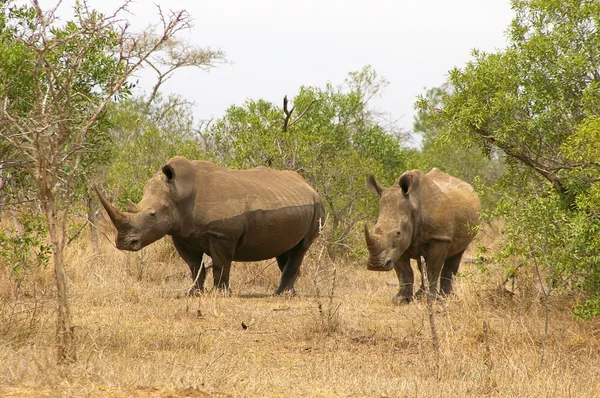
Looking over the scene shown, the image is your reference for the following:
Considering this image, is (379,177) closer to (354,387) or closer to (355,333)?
(355,333)

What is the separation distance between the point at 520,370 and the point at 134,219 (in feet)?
19.9

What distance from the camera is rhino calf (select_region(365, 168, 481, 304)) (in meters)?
12.2

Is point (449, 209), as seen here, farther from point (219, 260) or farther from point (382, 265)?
point (219, 260)

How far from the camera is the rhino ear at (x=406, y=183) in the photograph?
12469mm

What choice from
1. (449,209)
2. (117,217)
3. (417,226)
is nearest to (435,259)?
(417,226)

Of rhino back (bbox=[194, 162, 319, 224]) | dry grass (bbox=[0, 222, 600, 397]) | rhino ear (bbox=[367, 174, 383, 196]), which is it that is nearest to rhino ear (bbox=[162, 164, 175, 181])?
rhino back (bbox=[194, 162, 319, 224])

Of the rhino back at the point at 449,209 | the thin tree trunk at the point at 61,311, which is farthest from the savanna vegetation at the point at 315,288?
the rhino back at the point at 449,209

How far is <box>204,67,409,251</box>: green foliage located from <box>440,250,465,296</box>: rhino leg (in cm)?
170

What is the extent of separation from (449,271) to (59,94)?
8.17 metres

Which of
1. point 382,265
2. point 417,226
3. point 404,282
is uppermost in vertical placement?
point 417,226

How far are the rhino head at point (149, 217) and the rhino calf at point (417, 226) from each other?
2669mm

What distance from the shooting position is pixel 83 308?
10734 millimetres

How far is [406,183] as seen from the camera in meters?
12.5

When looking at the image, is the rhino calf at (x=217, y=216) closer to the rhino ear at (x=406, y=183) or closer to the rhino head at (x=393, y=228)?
the rhino head at (x=393, y=228)
